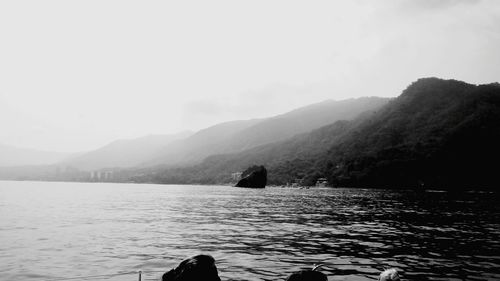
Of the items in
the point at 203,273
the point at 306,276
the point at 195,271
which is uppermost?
the point at 195,271

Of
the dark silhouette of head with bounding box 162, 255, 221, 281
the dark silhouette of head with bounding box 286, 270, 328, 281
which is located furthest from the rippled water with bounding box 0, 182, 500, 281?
the dark silhouette of head with bounding box 286, 270, 328, 281

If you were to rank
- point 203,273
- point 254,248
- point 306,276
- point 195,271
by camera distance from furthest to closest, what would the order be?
point 254,248
point 203,273
point 195,271
point 306,276

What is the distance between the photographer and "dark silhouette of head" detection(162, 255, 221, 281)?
1659 cm

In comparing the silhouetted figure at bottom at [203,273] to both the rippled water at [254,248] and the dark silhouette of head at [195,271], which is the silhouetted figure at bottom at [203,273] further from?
the rippled water at [254,248]

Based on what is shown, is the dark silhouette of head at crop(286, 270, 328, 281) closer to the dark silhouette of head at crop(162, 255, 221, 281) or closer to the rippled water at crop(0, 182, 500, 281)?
the dark silhouette of head at crop(162, 255, 221, 281)

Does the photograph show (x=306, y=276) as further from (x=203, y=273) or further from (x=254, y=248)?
(x=254, y=248)

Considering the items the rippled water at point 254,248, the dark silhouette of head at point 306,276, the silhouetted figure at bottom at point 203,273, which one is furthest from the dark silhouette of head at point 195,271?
the dark silhouette of head at point 306,276

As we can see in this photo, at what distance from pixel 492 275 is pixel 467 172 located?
19727 cm

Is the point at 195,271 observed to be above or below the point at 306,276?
above

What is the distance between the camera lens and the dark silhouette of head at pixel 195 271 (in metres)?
16.6

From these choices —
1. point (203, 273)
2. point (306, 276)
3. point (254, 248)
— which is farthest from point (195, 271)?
point (254, 248)

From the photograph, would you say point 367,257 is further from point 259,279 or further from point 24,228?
point 24,228

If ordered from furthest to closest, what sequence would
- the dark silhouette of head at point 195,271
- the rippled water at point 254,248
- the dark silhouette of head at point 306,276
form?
the rippled water at point 254,248 → the dark silhouette of head at point 195,271 → the dark silhouette of head at point 306,276

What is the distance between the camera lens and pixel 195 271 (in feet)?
54.6
